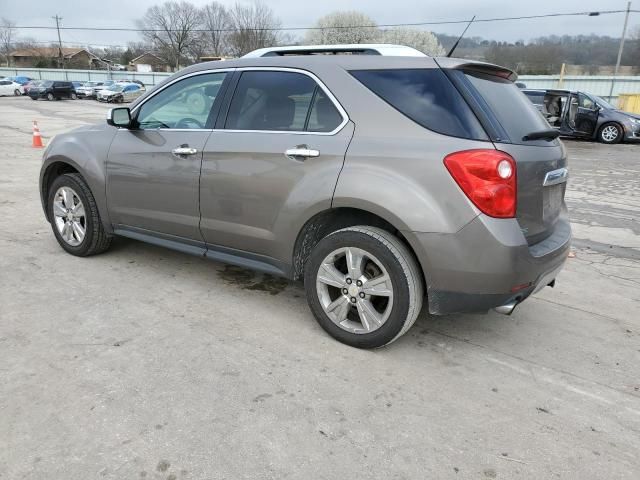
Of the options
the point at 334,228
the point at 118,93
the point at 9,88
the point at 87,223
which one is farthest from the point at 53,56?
the point at 334,228

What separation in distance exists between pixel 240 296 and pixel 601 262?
364 centimetres

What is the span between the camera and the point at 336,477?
214cm

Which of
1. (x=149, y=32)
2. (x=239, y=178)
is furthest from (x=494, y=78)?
(x=149, y=32)

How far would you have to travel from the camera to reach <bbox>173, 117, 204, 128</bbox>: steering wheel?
12.4ft

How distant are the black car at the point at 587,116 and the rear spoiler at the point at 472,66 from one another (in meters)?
13.9

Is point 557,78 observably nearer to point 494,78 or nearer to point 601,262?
point 601,262

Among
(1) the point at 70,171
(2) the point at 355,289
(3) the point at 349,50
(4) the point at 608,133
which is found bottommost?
(4) the point at 608,133

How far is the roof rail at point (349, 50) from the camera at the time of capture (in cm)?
316

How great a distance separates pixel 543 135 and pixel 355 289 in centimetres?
148

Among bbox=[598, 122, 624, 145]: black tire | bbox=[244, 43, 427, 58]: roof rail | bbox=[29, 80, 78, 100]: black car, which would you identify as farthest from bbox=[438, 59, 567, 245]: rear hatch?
bbox=[29, 80, 78, 100]: black car

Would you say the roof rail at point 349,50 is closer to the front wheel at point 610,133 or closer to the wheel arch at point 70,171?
the wheel arch at point 70,171

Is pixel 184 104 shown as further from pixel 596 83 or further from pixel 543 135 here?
pixel 596 83

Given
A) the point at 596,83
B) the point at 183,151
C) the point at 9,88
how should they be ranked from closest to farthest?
the point at 183,151, the point at 596,83, the point at 9,88

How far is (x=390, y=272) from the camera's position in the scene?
2926mm
